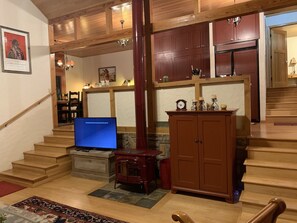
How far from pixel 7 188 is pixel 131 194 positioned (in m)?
2.29

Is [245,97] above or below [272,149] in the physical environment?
above

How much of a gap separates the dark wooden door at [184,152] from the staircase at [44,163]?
238 cm

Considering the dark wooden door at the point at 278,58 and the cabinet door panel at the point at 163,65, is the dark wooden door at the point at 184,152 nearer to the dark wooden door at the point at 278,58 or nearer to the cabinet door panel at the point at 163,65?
the cabinet door panel at the point at 163,65

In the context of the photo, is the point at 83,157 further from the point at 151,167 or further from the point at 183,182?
the point at 183,182

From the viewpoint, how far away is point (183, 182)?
3.43 meters

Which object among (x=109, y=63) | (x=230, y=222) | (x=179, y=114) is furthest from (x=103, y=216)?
(x=109, y=63)

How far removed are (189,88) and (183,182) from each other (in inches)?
62.2

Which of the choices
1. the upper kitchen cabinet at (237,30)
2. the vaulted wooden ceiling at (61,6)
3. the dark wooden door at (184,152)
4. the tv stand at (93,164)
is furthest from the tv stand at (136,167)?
the upper kitchen cabinet at (237,30)

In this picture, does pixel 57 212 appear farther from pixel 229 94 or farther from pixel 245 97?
pixel 245 97

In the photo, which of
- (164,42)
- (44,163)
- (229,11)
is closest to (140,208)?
(44,163)

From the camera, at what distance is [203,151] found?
3.27 metres

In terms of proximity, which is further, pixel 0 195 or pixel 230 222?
pixel 0 195

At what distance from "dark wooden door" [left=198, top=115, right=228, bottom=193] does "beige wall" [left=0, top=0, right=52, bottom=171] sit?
12.7 ft

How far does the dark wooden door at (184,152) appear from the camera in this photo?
3.33 metres
